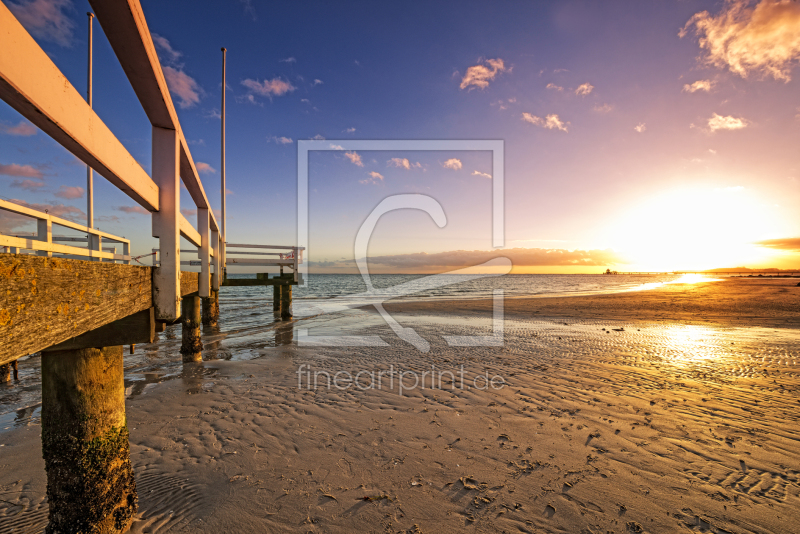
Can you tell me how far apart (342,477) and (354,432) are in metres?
1.04

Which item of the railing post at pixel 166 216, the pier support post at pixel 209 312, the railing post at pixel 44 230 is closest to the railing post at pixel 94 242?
the railing post at pixel 44 230

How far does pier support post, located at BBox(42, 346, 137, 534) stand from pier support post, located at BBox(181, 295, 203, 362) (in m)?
6.82

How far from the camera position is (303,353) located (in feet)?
32.9

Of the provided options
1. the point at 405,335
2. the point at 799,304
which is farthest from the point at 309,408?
the point at 799,304

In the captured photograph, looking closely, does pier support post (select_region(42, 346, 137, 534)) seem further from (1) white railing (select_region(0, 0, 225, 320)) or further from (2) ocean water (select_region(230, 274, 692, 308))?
(2) ocean water (select_region(230, 274, 692, 308))

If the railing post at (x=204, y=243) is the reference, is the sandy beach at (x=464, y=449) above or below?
below

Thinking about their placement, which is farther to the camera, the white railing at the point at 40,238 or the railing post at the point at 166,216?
the white railing at the point at 40,238

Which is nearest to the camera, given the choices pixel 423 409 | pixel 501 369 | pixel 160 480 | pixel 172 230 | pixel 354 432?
pixel 172 230

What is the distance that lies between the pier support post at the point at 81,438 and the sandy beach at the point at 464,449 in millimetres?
475

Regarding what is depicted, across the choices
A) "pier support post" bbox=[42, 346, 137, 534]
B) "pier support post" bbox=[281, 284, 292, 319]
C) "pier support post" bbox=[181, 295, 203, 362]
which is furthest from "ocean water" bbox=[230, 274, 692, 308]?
"pier support post" bbox=[42, 346, 137, 534]

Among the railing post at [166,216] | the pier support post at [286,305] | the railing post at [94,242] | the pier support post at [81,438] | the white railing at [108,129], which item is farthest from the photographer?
the pier support post at [286,305]

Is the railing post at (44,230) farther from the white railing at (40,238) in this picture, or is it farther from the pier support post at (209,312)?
the pier support post at (209,312)

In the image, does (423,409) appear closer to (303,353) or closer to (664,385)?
(664,385)

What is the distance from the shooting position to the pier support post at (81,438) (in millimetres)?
2752
